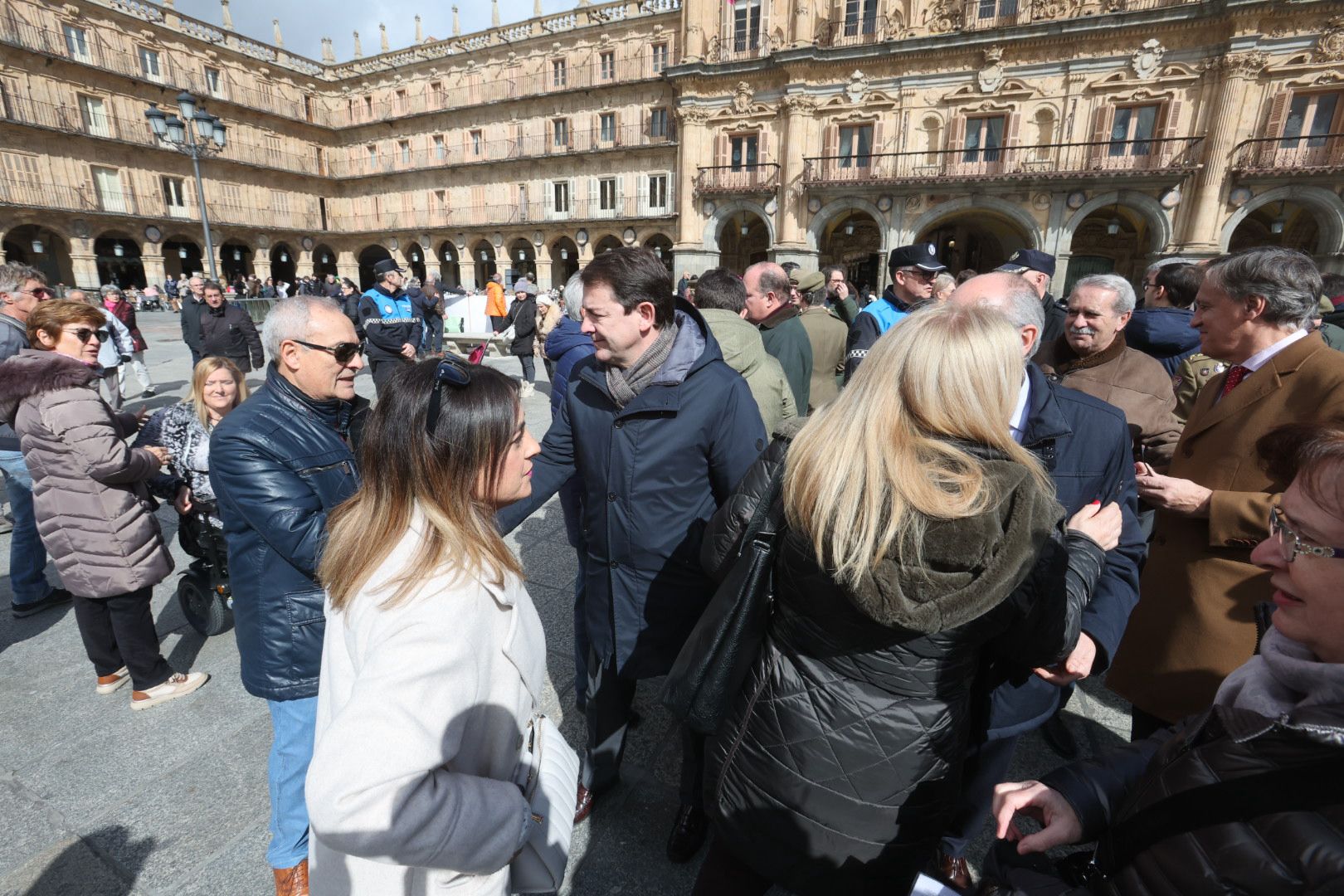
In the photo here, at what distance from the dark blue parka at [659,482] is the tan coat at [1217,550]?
1.43 metres

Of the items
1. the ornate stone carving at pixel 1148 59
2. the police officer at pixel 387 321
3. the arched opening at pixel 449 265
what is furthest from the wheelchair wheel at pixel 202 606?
the arched opening at pixel 449 265

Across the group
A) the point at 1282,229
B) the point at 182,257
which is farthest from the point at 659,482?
the point at 182,257

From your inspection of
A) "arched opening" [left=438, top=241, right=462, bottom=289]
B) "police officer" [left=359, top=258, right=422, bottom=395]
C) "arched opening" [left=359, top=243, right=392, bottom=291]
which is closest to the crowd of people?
"police officer" [left=359, top=258, right=422, bottom=395]

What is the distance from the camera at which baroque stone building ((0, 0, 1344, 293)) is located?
16.2 m

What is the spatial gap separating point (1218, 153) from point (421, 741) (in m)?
22.7

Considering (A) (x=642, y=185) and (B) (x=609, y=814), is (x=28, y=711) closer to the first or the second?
(B) (x=609, y=814)

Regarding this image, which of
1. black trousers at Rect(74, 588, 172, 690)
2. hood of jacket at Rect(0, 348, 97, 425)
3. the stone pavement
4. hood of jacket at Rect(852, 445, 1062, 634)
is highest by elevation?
hood of jacket at Rect(0, 348, 97, 425)

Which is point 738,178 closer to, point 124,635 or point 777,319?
point 777,319

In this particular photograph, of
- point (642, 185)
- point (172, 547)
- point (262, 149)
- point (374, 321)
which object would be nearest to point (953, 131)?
point (642, 185)

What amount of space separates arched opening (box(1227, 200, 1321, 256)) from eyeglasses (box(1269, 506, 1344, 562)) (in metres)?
22.9

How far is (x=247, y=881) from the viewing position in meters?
1.88

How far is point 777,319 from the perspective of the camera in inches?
150

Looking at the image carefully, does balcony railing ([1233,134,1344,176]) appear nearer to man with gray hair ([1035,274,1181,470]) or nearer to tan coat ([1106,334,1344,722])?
man with gray hair ([1035,274,1181,470])

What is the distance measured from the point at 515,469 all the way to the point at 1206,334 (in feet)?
7.87
